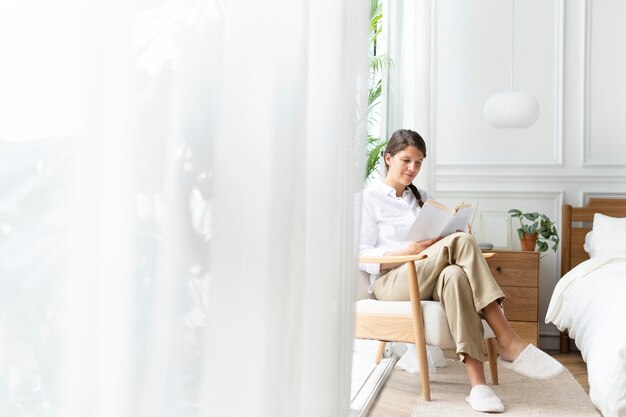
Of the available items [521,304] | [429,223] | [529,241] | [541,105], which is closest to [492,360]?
[429,223]

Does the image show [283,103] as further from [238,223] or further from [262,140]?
[238,223]

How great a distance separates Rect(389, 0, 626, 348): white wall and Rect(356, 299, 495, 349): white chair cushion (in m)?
1.72

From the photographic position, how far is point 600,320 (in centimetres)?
292

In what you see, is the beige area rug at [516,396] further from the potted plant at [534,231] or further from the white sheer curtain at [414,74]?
the white sheer curtain at [414,74]

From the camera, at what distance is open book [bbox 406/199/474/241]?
113 inches

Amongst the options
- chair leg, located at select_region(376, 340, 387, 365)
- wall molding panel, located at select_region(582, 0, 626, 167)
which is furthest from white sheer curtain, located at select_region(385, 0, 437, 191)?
wall molding panel, located at select_region(582, 0, 626, 167)

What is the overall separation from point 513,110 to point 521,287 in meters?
0.97

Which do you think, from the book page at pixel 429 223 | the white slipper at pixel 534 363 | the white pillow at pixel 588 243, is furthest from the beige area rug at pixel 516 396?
the white pillow at pixel 588 243

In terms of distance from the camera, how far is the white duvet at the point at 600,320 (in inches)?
96.0

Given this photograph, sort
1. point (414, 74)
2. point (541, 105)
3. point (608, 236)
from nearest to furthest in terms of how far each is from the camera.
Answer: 1. point (414, 74)
2. point (608, 236)
3. point (541, 105)

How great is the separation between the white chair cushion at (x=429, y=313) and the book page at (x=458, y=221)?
1.01 ft

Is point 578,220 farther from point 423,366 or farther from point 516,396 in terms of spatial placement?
point 423,366

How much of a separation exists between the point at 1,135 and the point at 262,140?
14.7 inches

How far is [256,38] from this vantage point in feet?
2.65
